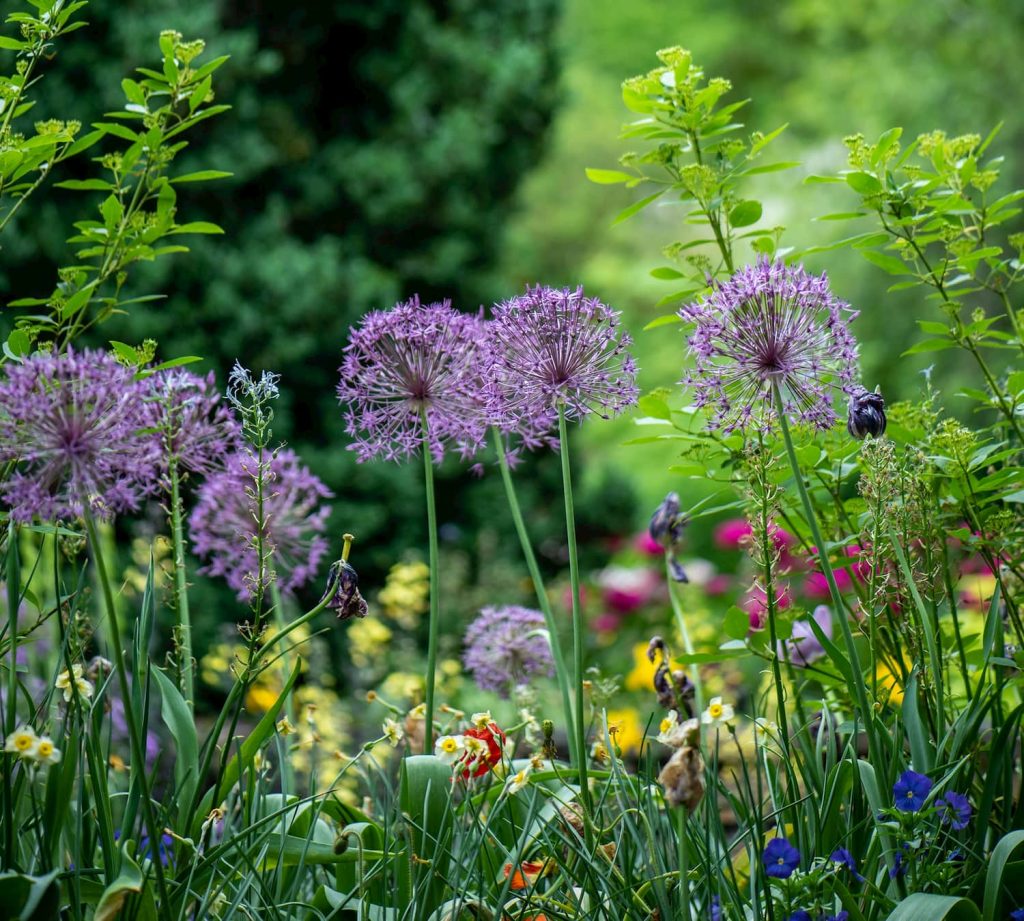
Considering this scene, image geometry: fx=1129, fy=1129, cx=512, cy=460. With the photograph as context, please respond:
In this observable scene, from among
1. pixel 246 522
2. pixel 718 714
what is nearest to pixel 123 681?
pixel 718 714

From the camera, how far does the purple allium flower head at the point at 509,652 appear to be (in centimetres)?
280

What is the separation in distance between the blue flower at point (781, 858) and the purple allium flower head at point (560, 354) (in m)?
0.69

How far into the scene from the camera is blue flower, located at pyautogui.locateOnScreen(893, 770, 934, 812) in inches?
61.7

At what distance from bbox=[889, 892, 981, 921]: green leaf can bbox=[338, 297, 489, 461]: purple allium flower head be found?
3.19ft

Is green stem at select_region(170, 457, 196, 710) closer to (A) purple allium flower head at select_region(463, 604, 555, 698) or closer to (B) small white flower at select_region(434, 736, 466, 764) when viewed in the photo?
(B) small white flower at select_region(434, 736, 466, 764)

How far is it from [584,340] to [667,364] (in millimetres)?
15286

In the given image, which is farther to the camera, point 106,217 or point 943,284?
point 943,284

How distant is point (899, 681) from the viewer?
195 centimetres

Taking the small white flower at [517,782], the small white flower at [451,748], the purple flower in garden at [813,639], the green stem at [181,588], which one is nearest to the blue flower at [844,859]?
the small white flower at [517,782]

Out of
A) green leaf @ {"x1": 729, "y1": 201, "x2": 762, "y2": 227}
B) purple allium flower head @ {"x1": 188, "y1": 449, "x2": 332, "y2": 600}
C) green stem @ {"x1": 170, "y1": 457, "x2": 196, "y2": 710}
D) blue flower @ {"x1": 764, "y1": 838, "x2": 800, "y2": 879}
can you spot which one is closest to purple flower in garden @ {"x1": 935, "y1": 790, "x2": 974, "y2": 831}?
blue flower @ {"x1": 764, "y1": 838, "x2": 800, "y2": 879}

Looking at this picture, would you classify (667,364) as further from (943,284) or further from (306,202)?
(943,284)

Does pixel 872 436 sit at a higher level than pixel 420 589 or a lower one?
lower

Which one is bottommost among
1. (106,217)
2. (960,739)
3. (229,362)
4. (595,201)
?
(960,739)

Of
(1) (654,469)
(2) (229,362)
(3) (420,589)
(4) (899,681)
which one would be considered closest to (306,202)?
(2) (229,362)
